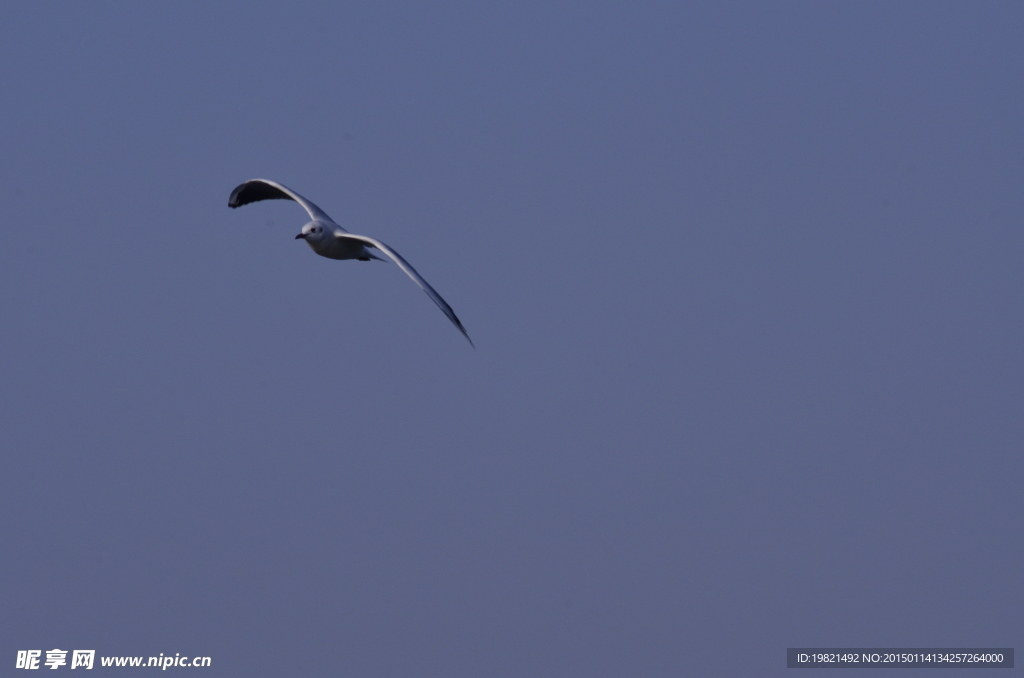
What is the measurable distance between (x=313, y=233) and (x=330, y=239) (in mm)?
546

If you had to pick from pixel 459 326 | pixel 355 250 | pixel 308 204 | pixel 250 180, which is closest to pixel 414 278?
pixel 459 326

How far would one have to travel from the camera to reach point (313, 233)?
3472cm

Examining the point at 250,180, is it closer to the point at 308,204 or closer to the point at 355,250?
the point at 308,204

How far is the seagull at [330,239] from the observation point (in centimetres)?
3114

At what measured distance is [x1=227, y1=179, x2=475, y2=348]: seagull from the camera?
31142mm

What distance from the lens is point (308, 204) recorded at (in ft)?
123

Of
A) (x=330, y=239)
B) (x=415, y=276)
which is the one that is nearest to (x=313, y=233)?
(x=330, y=239)

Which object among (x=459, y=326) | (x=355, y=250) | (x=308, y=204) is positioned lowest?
(x=459, y=326)

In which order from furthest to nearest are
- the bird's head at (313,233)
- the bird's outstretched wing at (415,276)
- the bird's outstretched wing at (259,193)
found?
the bird's outstretched wing at (259,193) < the bird's head at (313,233) < the bird's outstretched wing at (415,276)

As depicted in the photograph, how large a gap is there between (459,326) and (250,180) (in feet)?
43.3

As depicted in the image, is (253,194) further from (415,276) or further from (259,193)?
(415,276)

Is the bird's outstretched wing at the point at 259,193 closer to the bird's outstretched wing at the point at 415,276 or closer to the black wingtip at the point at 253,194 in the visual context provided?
the black wingtip at the point at 253,194

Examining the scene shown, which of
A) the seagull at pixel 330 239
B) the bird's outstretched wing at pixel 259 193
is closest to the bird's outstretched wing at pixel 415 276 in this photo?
the seagull at pixel 330 239

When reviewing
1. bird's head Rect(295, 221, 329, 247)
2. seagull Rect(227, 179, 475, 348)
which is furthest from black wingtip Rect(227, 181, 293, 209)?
bird's head Rect(295, 221, 329, 247)
